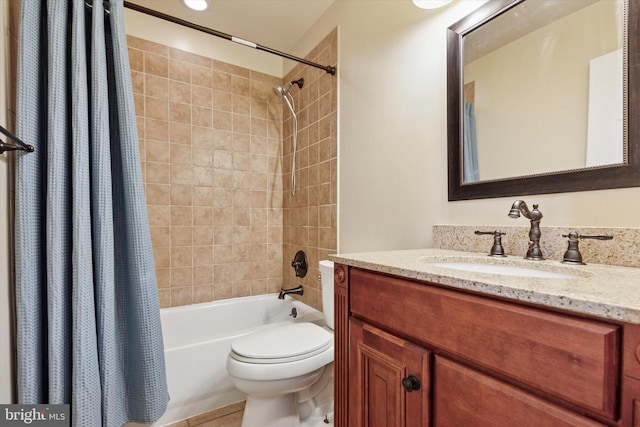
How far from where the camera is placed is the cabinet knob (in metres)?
0.65

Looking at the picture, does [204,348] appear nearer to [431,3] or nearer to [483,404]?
[483,404]

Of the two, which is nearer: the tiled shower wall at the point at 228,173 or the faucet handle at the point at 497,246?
the faucet handle at the point at 497,246

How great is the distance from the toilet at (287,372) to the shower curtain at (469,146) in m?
0.82

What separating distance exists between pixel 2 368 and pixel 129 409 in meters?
0.38

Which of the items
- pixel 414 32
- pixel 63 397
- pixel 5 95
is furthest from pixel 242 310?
pixel 414 32

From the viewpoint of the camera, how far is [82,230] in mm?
815

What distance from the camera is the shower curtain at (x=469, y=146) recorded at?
1078mm

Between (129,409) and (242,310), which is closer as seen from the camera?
(129,409)

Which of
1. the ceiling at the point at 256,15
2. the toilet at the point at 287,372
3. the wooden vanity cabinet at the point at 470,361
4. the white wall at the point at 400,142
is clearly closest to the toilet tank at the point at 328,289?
the toilet at the point at 287,372

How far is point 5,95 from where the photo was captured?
2.69 ft

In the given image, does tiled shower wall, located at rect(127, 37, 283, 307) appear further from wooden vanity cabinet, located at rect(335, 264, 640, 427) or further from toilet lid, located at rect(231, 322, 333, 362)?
wooden vanity cabinet, located at rect(335, 264, 640, 427)

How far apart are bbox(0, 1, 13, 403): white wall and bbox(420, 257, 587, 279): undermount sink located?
1.16m

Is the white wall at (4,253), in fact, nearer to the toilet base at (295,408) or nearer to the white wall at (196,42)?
the toilet base at (295,408)

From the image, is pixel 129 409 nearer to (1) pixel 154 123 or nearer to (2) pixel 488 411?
(2) pixel 488 411
